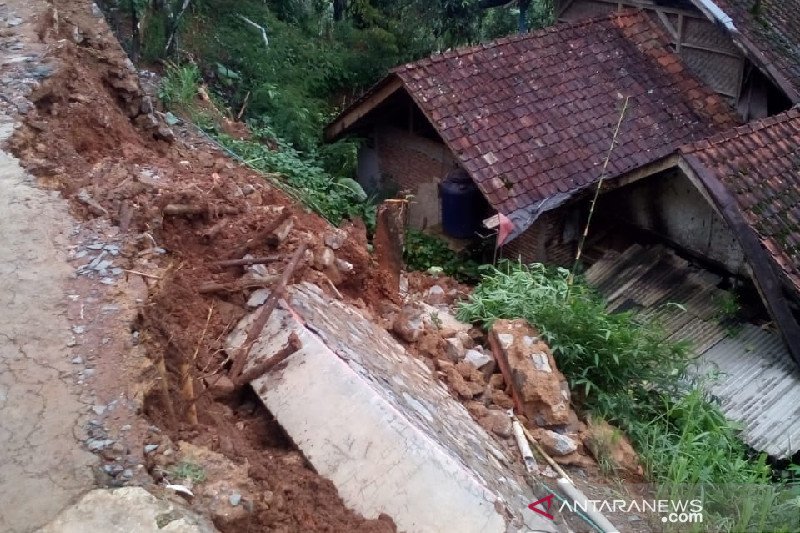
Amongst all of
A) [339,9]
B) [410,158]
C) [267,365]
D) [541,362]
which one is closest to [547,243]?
[410,158]

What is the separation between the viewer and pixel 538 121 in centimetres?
866

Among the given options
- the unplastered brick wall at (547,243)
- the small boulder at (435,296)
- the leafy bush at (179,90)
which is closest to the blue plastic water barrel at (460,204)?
the unplastered brick wall at (547,243)

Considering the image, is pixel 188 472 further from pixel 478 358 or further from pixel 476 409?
pixel 478 358

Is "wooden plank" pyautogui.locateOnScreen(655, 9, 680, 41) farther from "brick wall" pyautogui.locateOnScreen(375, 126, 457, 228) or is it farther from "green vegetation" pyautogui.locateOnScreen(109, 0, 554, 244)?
"brick wall" pyautogui.locateOnScreen(375, 126, 457, 228)

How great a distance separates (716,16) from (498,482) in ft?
24.1

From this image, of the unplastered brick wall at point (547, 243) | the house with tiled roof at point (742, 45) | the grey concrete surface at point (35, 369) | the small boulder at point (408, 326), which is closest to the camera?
the grey concrete surface at point (35, 369)

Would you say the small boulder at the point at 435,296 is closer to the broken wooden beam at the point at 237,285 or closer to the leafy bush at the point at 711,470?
the leafy bush at the point at 711,470

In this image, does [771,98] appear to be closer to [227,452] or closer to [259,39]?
[259,39]

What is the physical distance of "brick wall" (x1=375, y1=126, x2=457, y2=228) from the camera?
9477mm

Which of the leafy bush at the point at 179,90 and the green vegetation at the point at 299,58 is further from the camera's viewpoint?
the green vegetation at the point at 299,58

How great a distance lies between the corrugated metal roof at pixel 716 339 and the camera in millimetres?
5707

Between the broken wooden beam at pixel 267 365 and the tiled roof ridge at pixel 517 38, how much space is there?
521cm

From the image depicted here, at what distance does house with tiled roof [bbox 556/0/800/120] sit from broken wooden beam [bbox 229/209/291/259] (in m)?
6.44

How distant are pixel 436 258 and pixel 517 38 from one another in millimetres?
2960
